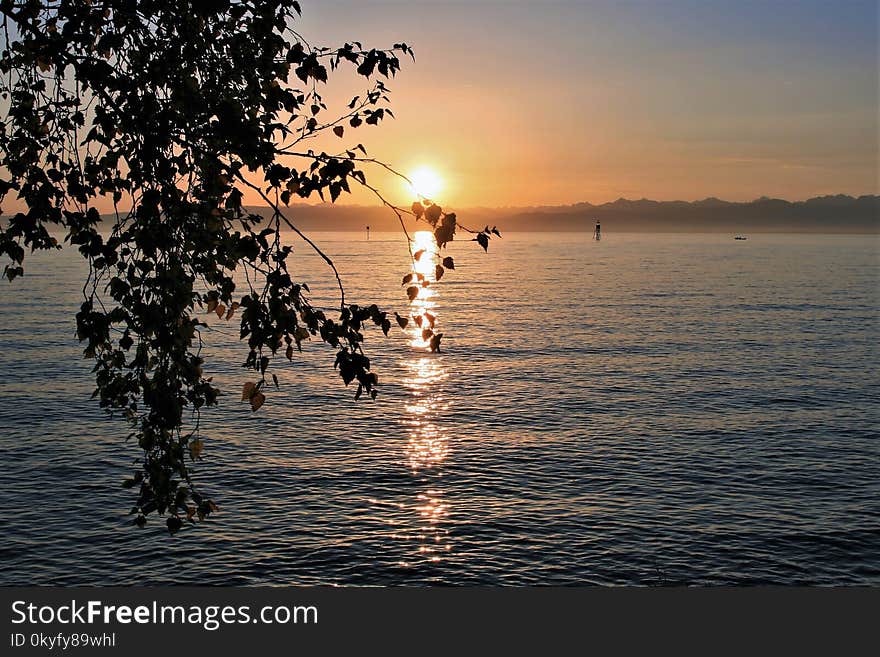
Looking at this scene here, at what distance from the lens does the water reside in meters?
18.1

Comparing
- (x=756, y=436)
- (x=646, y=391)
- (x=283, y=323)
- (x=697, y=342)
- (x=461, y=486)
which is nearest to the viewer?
(x=283, y=323)

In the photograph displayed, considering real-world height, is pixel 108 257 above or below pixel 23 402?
above

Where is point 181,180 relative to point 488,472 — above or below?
above

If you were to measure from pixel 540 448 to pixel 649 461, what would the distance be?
3.32 m

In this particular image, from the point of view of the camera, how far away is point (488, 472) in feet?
79.7

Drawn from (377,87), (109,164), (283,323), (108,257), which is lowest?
(283,323)

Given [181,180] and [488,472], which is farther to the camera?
[488,472]

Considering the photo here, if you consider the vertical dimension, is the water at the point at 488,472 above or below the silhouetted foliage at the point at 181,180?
below

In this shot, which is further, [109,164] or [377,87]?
[109,164]

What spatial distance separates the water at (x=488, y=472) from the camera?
18.1 meters

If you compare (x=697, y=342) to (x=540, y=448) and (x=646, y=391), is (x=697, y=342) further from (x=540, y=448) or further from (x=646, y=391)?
(x=540, y=448)

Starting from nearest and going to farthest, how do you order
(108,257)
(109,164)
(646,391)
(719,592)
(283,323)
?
1. (283,323)
2. (108,257)
3. (109,164)
4. (719,592)
5. (646,391)

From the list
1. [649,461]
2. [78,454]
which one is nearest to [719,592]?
[649,461]

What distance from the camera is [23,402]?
1308 inches
